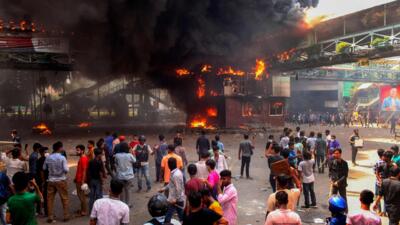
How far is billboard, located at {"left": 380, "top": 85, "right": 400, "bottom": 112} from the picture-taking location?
3662cm

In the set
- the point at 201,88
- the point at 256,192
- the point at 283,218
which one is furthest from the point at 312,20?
the point at 283,218

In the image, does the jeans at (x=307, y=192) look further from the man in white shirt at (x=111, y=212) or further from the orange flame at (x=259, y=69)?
the orange flame at (x=259, y=69)

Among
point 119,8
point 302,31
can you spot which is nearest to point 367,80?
point 302,31

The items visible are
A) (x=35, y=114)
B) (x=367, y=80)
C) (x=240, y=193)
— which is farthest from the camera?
(x=367, y=80)

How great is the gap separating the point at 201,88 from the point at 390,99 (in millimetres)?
22258

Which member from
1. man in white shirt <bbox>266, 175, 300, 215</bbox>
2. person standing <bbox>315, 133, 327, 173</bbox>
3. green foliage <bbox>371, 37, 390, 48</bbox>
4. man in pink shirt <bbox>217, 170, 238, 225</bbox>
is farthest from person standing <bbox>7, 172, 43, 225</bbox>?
green foliage <bbox>371, 37, 390, 48</bbox>

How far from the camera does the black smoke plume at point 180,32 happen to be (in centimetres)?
2230

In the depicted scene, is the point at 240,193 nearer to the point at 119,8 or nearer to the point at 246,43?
the point at 119,8

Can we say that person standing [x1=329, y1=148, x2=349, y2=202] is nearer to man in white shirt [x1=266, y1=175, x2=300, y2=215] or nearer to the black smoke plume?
man in white shirt [x1=266, y1=175, x2=300, y2=215]

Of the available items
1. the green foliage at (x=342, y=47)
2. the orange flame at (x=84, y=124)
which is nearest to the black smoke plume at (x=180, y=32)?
the green foliage at (x=342, y=47)

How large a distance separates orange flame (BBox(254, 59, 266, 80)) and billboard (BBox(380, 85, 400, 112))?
1726 centimetres

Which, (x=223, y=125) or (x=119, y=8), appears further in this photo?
(x=223, y=125)

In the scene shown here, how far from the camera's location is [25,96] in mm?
35750

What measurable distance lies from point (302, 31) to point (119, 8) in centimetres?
1264
